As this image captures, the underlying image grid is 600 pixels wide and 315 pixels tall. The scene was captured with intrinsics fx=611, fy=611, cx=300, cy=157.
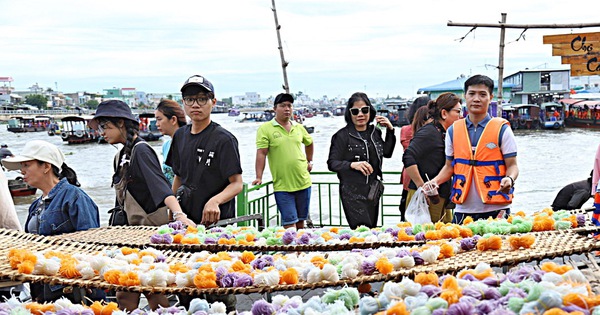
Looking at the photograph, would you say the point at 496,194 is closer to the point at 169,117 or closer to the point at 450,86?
the point at 169,117

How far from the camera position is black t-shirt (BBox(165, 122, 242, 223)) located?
13.7 feet

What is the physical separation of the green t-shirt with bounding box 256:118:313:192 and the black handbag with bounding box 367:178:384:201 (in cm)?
96

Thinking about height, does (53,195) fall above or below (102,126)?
below

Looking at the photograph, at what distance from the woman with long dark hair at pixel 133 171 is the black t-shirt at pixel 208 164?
9.0 inches

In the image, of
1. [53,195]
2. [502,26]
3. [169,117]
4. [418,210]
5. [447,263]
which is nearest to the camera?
[447,263]

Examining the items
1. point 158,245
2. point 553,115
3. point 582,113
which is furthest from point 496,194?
point 553,115

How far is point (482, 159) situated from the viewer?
4305 mm

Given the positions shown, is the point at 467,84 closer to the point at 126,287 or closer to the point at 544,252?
the point at 544,252

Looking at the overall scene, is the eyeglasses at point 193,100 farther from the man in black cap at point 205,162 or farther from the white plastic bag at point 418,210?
the white plastic bag at point 418,210

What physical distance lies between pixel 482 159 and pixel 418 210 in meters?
0.96

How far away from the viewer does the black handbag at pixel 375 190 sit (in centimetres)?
559

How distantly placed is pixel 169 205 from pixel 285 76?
15.7 feet

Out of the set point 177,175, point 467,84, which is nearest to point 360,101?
point 467,84

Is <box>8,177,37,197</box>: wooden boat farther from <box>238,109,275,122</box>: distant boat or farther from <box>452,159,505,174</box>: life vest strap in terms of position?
<box>238,109,275,122</box>: distant boat
